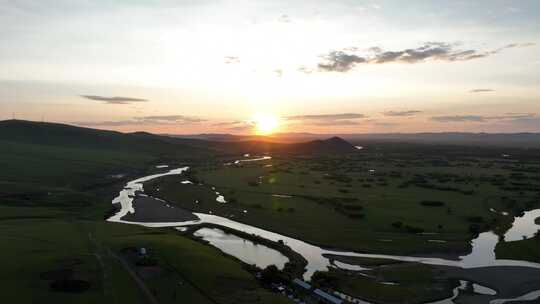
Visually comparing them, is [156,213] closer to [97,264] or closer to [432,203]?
[97,264]

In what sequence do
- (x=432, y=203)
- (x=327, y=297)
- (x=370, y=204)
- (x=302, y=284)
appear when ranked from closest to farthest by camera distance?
(x=327, y=297)
(x=302, y=284)
(x=370, y=204)
(x=432, y=203)

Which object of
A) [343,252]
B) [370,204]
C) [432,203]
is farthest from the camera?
[432,203]

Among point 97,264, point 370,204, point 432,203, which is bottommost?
point 97,264

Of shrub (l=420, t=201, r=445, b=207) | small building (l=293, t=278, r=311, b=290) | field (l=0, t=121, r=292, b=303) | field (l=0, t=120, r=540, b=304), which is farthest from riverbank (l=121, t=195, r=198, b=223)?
shrub (l=420, t=201, r=445, b=207)

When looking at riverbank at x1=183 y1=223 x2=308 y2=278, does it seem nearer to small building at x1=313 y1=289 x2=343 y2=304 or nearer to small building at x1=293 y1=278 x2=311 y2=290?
small building at x1=293 y1=278 x2=311 y2=290

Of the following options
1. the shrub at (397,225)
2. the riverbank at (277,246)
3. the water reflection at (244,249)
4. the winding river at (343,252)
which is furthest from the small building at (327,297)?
the shrub at (397,225)

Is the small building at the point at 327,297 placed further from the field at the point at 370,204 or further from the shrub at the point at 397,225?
the shrub at the point at 397,225

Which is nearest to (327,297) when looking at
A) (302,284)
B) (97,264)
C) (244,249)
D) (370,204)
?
(302,284)

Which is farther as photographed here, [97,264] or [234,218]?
[234,218]

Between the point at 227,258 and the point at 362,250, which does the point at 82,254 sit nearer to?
the point at 227,258
